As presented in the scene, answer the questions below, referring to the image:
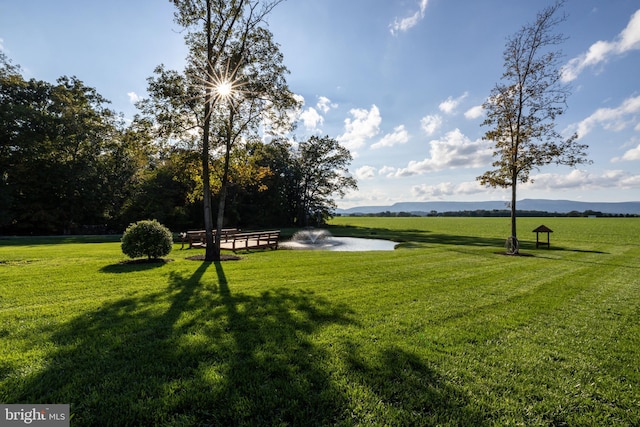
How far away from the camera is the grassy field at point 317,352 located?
293 cm

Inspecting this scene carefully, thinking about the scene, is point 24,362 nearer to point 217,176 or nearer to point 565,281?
point 217,176

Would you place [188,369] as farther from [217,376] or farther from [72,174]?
[72,174]

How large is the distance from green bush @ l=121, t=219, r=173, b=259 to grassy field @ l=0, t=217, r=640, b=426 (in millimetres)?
2835

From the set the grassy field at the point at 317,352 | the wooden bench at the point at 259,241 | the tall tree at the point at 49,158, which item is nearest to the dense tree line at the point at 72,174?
the tall tree at the point at 49,158

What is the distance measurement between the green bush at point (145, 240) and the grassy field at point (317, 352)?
284 cm

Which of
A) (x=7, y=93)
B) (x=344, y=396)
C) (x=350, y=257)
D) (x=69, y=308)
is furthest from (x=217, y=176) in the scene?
(x=7, y=93)

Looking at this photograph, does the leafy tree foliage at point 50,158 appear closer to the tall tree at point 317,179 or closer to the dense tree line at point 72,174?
the dense tree line at point 72,174

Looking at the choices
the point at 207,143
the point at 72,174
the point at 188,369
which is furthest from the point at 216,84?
the point at 72,174

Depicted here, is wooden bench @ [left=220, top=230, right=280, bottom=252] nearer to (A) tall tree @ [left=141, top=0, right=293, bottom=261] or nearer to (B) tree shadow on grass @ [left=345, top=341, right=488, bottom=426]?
(A) tall tree @ [left=141, top=0, right=293, bottom=261]

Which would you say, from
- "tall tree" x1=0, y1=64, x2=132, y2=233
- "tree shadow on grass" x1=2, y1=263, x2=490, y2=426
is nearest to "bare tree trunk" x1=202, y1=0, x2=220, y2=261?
"tree shadow on grass" x1=2, y1=263, x2=490, y2=426

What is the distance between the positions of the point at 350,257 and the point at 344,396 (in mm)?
10412

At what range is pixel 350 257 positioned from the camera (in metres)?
13.5

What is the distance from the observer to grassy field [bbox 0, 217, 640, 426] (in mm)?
2928

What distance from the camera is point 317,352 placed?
407 centimetres
